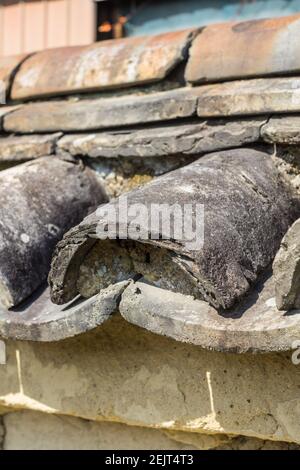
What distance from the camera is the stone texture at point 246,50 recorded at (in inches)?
75.1

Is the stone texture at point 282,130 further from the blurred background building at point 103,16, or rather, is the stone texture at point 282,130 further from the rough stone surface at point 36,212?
the blurred background building at point 103,16

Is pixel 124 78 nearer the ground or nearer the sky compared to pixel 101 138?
nearer the sky

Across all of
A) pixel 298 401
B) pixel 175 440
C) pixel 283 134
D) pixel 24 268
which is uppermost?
pixel 283 134

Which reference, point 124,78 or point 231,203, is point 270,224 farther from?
point 124,78

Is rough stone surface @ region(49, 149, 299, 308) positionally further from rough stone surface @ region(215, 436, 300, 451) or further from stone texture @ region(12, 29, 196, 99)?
rough stone surface @ region(215, 436, 300, 451)

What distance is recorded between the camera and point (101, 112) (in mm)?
2141

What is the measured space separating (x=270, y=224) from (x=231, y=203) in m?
0.12

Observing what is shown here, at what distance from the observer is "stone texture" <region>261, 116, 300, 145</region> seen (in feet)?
5.91

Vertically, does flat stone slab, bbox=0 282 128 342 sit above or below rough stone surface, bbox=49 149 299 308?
below

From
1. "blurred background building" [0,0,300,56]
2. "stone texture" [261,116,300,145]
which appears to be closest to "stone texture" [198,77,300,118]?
"stone texture" [261,116,300,145]

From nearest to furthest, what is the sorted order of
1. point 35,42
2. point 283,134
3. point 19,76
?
1. point 283,134
2. point 19,76
3. point 35,42

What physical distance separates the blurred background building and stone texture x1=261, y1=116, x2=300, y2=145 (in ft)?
4.63

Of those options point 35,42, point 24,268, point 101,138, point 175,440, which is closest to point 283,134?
point 101,138

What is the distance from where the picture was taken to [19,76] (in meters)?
2.44
